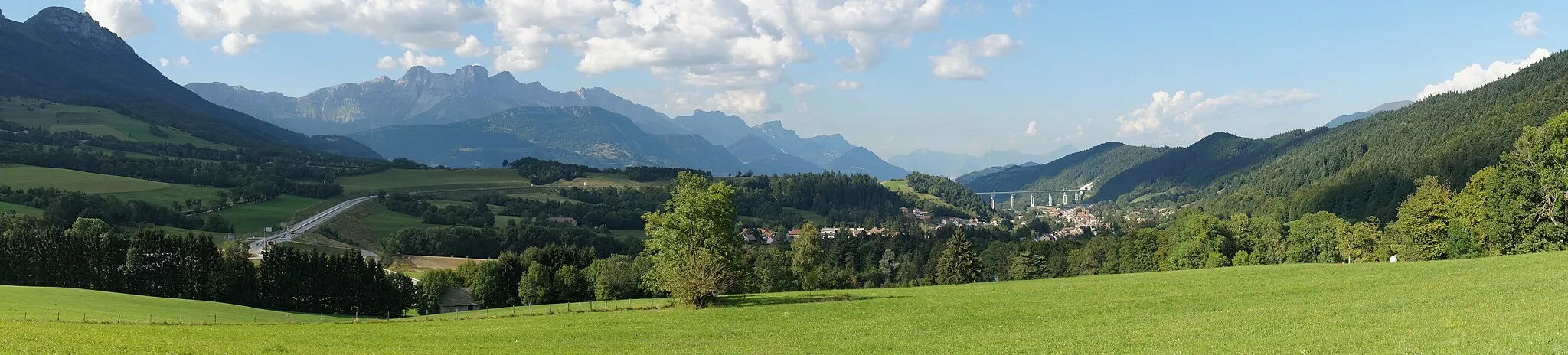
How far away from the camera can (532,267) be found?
299 feet

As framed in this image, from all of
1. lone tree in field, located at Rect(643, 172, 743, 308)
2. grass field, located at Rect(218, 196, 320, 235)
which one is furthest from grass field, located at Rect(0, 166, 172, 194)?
lone tree in field, located at Rect(643, 172, 743, 308)

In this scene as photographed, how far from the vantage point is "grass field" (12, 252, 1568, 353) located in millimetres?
24203

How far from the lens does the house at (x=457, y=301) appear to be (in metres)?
92.4

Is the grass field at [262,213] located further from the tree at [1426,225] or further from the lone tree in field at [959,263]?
the tree at [1426,225]

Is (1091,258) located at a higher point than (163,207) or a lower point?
lower

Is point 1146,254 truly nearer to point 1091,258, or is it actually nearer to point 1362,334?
point 1091,258

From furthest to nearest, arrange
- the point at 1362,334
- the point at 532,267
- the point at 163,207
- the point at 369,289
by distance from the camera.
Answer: the point at 163,207
the point at 532,267
the point at 369,289
the point at 1362,334

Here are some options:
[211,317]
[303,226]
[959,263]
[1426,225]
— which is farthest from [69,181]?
[1426,225]

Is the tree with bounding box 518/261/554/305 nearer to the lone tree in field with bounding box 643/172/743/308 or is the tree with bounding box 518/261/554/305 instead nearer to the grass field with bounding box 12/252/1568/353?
the grass field with bounding box 12/252/1568/353

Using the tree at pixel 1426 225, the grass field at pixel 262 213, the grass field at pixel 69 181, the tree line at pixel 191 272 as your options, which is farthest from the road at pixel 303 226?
the tree at pixel 1426 225

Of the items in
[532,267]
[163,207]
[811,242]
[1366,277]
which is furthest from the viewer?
[163,207]

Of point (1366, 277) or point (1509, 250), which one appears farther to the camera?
point (1509, 250)

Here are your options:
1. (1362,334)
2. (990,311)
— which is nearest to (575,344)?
(990,311)

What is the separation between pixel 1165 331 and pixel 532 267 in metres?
74.5
